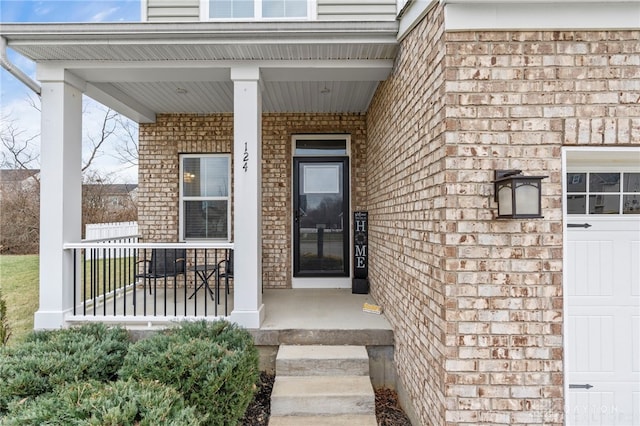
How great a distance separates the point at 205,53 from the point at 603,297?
3.94m

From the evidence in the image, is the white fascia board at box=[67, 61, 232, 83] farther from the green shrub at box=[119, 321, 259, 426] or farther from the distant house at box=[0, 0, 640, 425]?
the green shrub at box=[119, 321, 259, 426]

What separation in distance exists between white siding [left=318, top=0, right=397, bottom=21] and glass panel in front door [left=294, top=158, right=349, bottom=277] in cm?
198

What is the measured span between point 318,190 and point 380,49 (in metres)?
2.51

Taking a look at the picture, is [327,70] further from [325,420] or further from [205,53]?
[325,420]

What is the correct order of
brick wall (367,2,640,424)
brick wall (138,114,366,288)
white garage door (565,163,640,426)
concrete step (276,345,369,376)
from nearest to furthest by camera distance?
brick wall (367,2,640,424), white garage door (565,163,640,426), concrete step (276,345,369,376), brick wall (138,114,366,288)

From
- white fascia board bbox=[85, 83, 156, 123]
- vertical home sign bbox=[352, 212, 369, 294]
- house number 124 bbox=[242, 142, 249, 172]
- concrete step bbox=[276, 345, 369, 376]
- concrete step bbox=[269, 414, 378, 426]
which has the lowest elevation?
concrete step bbox=[269, 414, 378, 426]

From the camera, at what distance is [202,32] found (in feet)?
10.2

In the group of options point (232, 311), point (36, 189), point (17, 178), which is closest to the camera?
point (232, 311)

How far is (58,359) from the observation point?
2496 mm

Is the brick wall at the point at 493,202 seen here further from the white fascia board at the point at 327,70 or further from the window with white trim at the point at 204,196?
the window with white trim at the point at 204,196

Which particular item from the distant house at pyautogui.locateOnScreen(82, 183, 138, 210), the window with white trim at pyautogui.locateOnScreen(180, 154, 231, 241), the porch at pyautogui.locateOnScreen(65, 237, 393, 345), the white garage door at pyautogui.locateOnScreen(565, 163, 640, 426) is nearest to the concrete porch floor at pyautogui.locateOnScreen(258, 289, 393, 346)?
the porch at pyautogui.locateOnScreen(65, 237, 393, 345)

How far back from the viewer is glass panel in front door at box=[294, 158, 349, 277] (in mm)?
5375

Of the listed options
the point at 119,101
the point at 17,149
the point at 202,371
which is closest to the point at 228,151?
the point at 119,101

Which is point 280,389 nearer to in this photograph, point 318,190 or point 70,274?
point 70,274
